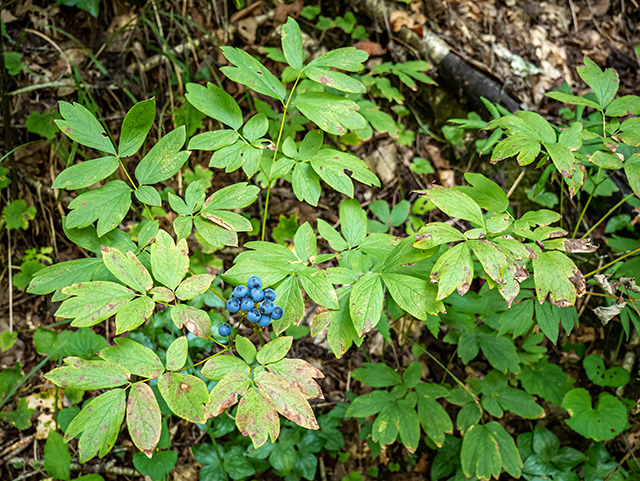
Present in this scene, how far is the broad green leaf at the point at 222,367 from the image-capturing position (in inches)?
51.2

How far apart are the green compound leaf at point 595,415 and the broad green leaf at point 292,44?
2276 millimetres

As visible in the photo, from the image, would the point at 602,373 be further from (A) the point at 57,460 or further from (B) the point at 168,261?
(A) the point at 57,460

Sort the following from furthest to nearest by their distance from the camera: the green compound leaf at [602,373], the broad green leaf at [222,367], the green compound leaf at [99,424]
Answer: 1. the green compound leaf at [602,373]
2. the broad green leaf at [222,367]
3. the green compound leaf at [99,424]

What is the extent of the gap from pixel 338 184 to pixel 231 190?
43 centimetres

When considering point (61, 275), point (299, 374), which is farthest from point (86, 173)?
point (299, 374)

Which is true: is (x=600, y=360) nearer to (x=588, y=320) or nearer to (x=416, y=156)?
(x=588, y=320)

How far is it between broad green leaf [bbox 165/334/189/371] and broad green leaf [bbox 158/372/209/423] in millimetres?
28

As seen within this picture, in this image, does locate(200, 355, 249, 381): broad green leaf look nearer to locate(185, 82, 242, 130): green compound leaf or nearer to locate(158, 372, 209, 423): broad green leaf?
locate(158, 372, 209, 423): broad green leaf

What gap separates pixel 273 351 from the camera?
1354 millimetres

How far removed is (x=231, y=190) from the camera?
162 cm

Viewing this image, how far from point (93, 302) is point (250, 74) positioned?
108 cm

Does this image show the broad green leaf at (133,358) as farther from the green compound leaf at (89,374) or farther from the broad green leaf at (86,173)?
the broad green leaf at (86,173)

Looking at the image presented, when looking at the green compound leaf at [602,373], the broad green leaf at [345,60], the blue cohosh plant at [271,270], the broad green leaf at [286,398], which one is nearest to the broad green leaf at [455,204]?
the blue cohosh plant at [271,270]

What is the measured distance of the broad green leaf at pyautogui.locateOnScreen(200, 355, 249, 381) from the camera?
1.30 m
